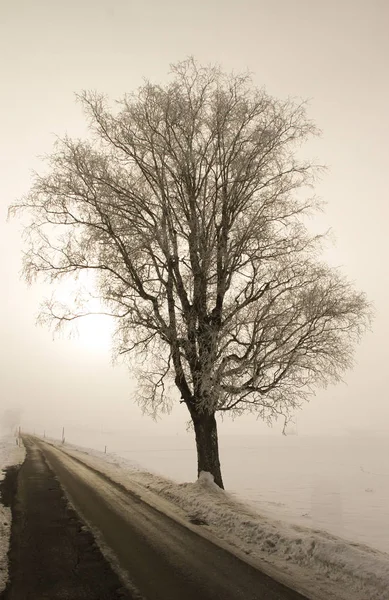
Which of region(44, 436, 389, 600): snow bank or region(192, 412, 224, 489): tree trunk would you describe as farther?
region(192, 412, 224, 489): tree trunk

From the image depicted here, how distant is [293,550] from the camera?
6934mm

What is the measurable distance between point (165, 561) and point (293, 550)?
2219mm

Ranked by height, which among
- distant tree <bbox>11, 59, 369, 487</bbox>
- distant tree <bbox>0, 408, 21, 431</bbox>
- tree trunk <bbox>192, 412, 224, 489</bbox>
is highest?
distant tree <bbox>11, 59, 369, 487</bbox>

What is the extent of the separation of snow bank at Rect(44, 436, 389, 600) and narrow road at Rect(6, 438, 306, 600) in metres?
0.41

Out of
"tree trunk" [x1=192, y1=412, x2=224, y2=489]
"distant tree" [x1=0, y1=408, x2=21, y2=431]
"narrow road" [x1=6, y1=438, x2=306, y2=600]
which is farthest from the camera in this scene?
"distant tree" [x1=0, y1=408, x2=21, y2=431]

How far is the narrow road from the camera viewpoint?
5.33 metres

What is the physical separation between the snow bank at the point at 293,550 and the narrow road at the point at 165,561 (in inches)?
16.1

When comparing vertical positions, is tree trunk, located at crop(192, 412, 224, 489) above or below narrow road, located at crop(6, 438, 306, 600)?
above

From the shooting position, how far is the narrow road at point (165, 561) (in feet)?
17.5

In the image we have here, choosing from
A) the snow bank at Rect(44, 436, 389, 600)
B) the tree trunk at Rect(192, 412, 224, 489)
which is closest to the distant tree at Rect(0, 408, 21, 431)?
the tree trunk at Rect(192, 412, 224, 489)

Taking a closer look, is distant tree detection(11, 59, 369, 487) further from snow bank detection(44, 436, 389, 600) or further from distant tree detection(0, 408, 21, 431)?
distant tree detection(0, 408, 21, 431)

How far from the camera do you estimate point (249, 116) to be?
1261cm

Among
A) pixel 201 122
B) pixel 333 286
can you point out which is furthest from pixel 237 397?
pixel 201 122

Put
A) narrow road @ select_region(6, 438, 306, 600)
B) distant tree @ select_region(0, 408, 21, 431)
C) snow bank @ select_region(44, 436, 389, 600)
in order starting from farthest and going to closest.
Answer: distant tree @ select_region(0, 408, 21, 431) → snow bank @ select_region(44, 436, 389, 600) → narrow road @ select_region(6, 438, 306, 600)
